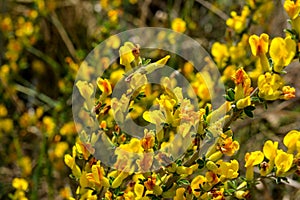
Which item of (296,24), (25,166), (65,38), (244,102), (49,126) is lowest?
(25,166)

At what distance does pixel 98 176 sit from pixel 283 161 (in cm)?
37

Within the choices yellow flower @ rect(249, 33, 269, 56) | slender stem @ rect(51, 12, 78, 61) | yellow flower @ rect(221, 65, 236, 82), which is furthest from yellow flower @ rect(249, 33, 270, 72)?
slender stem @ rect(51, 12, 78, 61)

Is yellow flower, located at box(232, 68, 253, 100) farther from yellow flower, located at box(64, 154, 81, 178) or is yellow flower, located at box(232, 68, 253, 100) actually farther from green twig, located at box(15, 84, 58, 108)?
green twig, located at box(15, 84, 58, 108)

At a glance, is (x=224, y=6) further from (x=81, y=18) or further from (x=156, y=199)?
(x=156, y=199)

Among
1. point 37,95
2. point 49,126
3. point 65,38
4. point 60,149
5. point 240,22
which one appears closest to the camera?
point 240,22

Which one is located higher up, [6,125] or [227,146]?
[227,146]

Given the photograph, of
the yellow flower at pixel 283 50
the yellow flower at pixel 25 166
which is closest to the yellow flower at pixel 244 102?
the yellow flower at pixel 283 50

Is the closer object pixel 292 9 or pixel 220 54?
pixel 292 9

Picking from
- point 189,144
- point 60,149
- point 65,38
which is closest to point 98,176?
point 189,144

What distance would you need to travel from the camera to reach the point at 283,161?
3.39 feet

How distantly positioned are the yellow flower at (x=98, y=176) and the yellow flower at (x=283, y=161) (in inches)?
13.5

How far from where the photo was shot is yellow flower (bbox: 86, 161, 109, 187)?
104 cm

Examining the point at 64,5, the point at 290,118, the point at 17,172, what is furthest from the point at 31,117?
the point at 290,118

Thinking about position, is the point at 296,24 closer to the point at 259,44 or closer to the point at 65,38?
the point at 259,44
